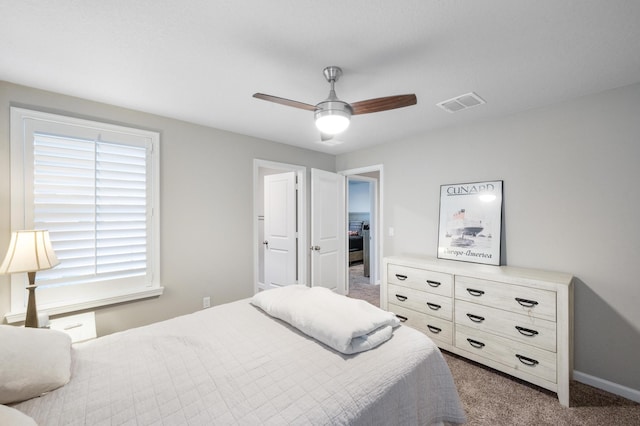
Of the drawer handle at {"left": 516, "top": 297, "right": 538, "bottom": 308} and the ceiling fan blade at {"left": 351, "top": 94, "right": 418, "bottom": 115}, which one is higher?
the ceiling fan blade at {"left": 351, "top": 94, "right": 418, "bottom": 115}

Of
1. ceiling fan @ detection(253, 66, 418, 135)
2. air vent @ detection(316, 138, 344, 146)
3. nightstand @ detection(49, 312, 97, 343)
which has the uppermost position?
air vent @ detection(316, 138, 344, 146)

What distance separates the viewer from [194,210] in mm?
2977

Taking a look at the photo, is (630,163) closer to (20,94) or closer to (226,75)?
(226,75)

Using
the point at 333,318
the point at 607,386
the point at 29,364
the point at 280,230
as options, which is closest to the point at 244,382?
the point at 333,318

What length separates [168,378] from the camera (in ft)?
4.05

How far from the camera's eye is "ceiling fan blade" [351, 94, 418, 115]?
1643mm

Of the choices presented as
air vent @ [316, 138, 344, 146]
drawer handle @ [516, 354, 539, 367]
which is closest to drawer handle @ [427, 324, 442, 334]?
drawer handle @ [516, 354, 539, 367]

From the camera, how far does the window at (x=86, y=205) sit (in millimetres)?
2125

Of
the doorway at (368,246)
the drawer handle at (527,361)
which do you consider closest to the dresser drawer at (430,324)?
the drawer handle at (527,361)

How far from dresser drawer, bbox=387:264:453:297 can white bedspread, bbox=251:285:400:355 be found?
3.67 feet

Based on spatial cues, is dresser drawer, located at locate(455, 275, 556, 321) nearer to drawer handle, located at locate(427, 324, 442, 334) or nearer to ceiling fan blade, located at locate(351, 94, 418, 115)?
drawer handle, located at locate(427, 324, 442, 334)

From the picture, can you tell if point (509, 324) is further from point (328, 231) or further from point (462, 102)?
point (328, 231)

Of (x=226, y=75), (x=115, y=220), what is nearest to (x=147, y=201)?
(x=115, y=220)

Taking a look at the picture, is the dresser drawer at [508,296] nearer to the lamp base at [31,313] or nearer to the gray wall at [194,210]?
the gray wall at [194,210]
